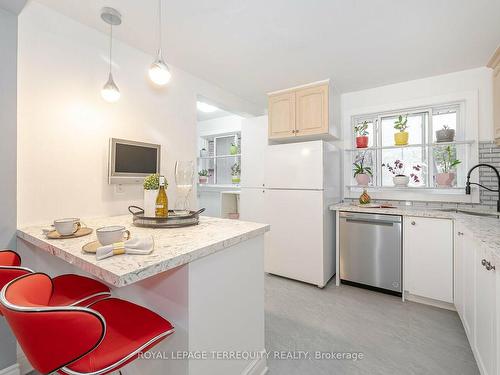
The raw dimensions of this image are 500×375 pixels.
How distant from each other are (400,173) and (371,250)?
115cm

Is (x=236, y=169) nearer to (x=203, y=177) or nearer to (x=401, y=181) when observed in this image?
(x=203, y=177)

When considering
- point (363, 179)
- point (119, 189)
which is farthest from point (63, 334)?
point (363, 179)

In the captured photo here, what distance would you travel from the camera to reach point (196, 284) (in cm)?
112

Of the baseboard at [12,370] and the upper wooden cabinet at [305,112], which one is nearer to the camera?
the baseboard at [12,370]

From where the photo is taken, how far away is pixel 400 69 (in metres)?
2.74

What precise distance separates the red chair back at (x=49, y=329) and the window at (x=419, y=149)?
323cm

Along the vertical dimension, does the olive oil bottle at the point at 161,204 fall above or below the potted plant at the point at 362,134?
below

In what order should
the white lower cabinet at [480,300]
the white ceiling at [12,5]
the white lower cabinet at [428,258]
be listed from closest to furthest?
the white lower cabinet at [480,300] → the white ceiling at [12,5] → the white lower cabinet at [428,258]

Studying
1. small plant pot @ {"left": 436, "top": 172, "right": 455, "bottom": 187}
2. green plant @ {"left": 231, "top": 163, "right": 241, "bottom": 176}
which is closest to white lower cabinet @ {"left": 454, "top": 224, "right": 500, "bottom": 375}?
small plant pot @ {"left": 436, "top": 172, "right": 455, "bottom": 187}

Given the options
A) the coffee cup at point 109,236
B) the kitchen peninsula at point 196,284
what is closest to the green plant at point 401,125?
the kitchen peninsula at point 196,284

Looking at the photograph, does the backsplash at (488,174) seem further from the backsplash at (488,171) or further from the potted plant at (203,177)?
the potted plant at (203,177)

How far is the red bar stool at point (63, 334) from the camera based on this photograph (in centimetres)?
70

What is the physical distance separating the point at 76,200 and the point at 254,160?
2083 millimetres

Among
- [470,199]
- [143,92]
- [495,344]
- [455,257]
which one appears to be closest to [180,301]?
[495,344]
